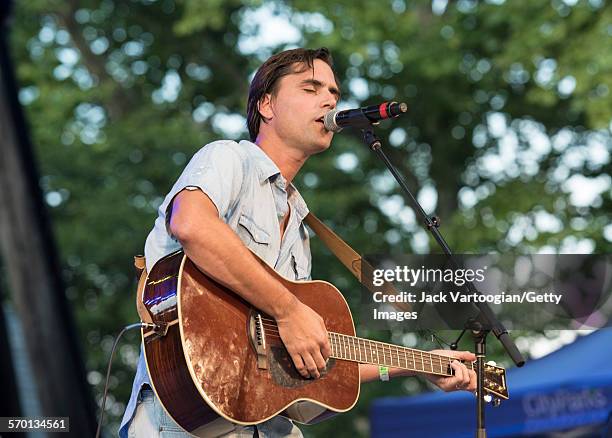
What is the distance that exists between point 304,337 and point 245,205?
47 centimetres

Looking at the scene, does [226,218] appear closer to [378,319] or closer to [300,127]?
[300,127]

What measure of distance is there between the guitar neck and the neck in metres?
0.59

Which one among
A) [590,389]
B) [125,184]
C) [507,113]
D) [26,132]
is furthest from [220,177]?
[507,113]

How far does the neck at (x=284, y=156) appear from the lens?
3.71 meters

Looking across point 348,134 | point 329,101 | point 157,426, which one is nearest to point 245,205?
point 329,101

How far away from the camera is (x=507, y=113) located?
18062 mm

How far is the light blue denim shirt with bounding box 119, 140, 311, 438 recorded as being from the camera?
326 cm

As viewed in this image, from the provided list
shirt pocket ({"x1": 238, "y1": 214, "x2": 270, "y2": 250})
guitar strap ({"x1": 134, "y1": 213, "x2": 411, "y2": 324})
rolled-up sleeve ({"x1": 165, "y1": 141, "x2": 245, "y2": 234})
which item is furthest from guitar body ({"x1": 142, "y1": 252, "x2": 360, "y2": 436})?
guitar strap ({"x1": 134, "y1": 213, "x2": 411, "y2": 324})

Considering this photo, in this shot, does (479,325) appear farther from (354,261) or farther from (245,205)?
(245,205)

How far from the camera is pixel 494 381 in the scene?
388 centimetres

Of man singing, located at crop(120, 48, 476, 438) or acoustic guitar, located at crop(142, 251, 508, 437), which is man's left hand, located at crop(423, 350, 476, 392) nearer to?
man singing, located at crop(120, 48, 476, 438)

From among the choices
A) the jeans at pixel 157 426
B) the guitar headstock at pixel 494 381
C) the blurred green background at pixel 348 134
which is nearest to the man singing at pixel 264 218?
the jeans at pixel 157 426

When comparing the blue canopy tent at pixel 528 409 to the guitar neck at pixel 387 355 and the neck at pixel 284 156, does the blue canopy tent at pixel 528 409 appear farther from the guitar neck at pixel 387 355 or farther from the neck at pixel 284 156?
the neck at pixel 284 156

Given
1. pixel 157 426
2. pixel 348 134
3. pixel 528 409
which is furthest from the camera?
pixel 348 134
